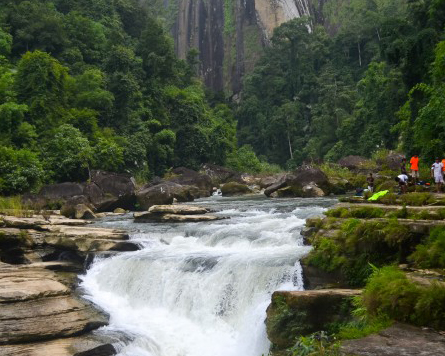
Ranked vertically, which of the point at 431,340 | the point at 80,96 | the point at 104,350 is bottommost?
the point at 104,350

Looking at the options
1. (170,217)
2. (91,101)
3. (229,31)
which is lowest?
(170,217)

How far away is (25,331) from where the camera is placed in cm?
1112

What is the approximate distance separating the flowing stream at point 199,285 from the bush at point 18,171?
1213 centimetres

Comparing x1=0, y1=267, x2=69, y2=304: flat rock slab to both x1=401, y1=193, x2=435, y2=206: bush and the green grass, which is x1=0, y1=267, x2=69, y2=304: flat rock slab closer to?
the green grass

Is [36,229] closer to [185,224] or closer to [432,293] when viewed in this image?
[185,224]

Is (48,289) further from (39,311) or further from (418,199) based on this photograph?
(418,199)

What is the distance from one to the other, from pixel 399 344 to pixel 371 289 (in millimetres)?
1641

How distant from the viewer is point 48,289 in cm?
1277

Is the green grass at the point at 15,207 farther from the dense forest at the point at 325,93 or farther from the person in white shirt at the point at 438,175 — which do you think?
the dense forest at the point at 325,93

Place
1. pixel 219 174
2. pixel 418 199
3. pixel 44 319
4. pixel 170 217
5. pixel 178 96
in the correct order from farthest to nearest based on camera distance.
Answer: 1. pixel 178 96
2. pixel 219 174
3. pixel 170 217
4. pixel 418 199
5. pixel 44 319

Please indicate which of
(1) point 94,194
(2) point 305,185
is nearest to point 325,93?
(2) point 305,185

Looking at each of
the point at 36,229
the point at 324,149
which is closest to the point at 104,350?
the point at 36,229

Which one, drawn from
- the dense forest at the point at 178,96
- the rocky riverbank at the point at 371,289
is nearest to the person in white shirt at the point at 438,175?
the dense forest at the point at 178,96

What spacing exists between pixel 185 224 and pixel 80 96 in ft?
74.6
